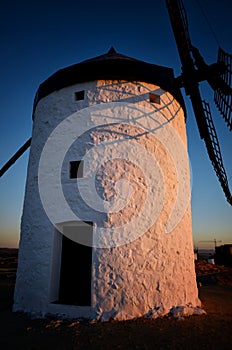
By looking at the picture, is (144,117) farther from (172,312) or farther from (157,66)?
(172,312)

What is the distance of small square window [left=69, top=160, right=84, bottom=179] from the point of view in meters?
6.23

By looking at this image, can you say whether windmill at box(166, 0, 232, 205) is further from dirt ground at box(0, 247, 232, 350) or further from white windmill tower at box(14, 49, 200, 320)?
dirt ground at box(0, 247, 232, 350)

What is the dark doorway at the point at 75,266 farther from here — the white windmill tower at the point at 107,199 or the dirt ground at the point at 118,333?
the dirt ground at the point at 118,333

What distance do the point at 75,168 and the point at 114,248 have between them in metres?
2.35

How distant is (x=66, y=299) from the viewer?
613 cm

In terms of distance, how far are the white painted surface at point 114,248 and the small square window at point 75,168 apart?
143 mm

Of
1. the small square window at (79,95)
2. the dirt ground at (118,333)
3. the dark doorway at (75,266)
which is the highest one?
the small square window at (79,95)

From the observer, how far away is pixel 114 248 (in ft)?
17.8

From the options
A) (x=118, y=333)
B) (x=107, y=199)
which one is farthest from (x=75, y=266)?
(x=118, y=333)

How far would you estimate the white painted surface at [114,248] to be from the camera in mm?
5195

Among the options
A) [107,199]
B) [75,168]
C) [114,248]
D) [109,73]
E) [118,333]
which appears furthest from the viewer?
[109,73]

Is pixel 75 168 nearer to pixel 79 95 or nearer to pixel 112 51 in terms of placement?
pixel 79 95

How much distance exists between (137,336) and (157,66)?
22.8 feet

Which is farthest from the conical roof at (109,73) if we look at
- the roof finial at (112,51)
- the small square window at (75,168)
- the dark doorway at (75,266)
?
the dark doorway at (75,266)
